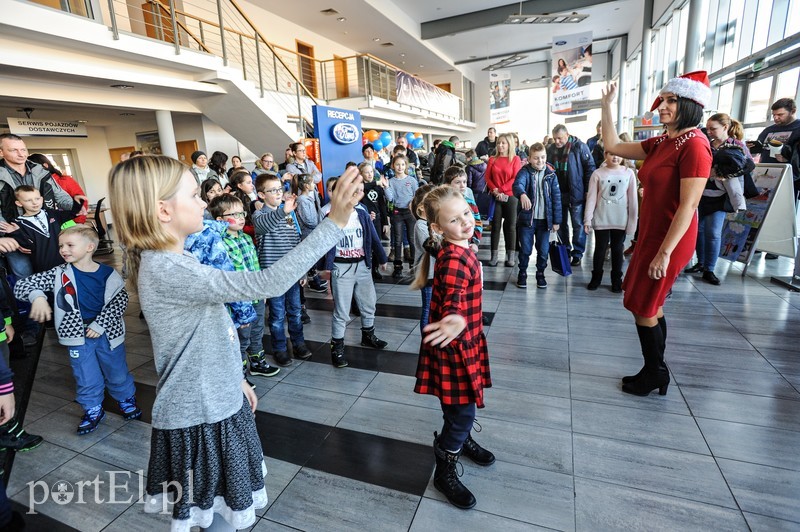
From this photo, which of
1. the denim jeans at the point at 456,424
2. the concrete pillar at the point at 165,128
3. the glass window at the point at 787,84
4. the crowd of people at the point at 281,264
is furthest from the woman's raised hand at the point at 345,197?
the concrete pillar at the point at 165,128

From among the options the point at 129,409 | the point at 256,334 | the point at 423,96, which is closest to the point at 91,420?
the point at 129,409

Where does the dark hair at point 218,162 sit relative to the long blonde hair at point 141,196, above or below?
above

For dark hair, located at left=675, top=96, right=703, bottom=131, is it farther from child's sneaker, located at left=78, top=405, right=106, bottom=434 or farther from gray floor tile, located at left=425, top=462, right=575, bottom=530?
child's sneaker, located at left=78, top=405, right=106, bottom=434

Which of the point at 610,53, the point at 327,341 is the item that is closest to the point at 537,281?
the point at 327,341

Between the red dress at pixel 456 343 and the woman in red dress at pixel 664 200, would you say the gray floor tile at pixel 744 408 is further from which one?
the red dress at pixel 456 343

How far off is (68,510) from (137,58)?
646cm

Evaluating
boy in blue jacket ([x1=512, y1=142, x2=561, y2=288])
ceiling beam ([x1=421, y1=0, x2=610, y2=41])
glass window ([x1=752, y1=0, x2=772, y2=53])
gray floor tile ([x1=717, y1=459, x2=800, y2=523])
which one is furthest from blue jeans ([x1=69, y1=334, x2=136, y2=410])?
ceiling beam ([x1=421, y1=0, x2=610, y2=41])

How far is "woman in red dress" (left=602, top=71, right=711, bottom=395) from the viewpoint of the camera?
201cm

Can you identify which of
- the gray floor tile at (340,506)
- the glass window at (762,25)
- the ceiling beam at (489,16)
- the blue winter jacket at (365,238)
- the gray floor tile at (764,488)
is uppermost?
the ceiling beam at (489,16)

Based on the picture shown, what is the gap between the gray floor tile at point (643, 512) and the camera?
1.57 m

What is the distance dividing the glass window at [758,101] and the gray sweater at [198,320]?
25.3ft

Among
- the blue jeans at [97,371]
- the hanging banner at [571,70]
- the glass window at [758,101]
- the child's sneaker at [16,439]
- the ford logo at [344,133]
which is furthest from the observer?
the hanging banner at [571,70]

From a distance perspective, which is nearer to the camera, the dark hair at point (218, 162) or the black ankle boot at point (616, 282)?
the black ankle boot at point (616, 282)

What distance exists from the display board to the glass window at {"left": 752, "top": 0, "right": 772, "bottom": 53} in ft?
8.51
